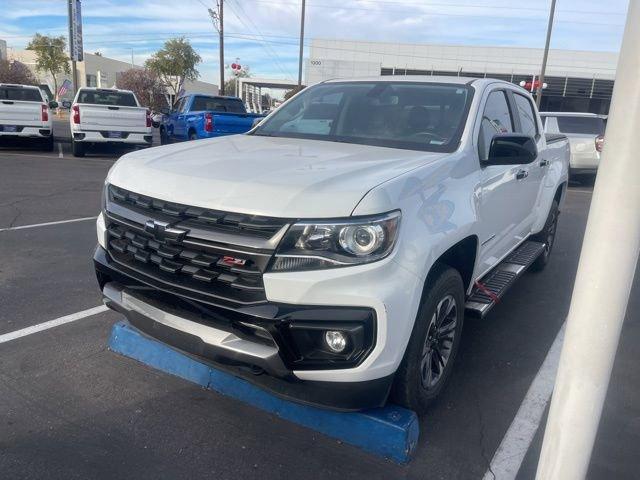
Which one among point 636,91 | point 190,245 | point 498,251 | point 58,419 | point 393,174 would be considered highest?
point 636,91

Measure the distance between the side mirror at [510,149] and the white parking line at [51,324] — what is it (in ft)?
10.6

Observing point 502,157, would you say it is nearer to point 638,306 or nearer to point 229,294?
point 229,294

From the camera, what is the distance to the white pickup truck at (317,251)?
7.82 feet

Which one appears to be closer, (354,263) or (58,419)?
(354,263)

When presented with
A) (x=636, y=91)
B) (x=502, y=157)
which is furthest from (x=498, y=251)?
(x=636, y=91)

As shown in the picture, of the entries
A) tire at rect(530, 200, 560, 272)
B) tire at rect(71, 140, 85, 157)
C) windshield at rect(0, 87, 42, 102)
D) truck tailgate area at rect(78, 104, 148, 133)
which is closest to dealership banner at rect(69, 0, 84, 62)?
windshield at rect(0, 87, 42, 102)

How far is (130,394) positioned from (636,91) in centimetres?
295

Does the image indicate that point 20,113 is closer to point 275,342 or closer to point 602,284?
point 275,342

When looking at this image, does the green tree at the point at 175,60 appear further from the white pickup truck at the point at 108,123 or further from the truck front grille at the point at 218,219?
the truck front grille at the point at 218,219

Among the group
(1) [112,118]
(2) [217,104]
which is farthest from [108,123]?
(2) [217,104]

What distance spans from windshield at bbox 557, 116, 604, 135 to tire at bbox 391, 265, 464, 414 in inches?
492

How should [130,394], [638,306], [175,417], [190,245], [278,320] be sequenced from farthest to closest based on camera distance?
[638,306]
[130,394]
[175,417]
[190,245]
[278,320]

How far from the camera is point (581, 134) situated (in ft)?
44.6

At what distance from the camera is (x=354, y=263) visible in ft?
Answer: 7.78
